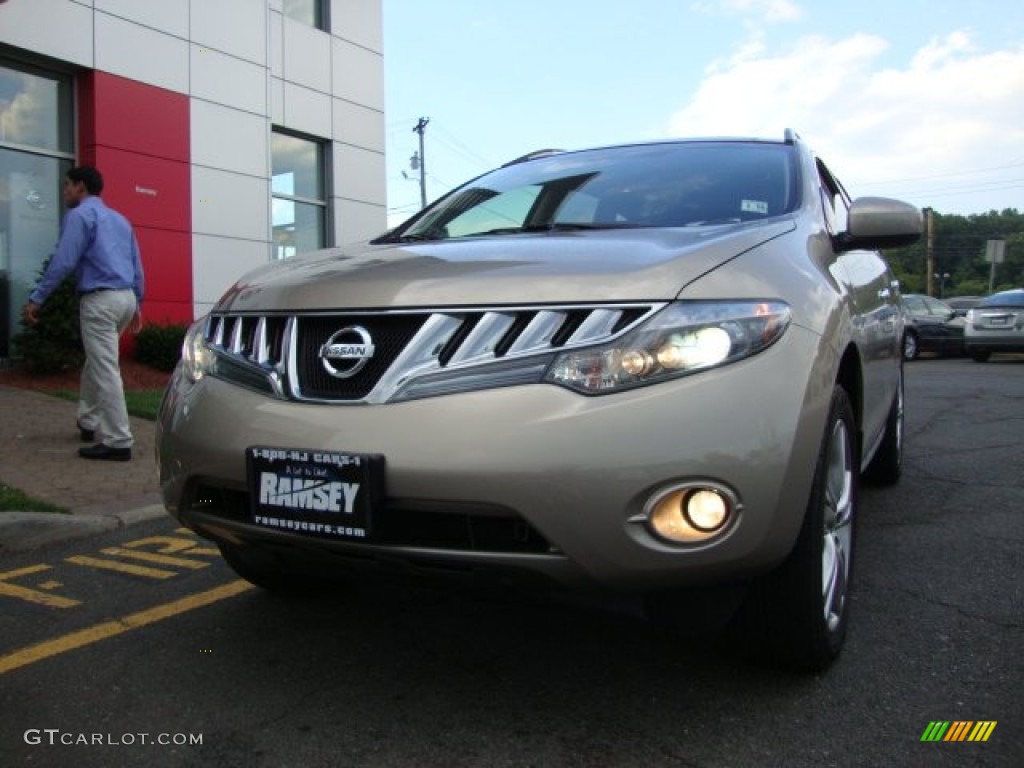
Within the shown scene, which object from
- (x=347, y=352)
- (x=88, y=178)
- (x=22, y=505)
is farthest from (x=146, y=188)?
(x=347, y=352)

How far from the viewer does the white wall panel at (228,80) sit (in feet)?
37.4

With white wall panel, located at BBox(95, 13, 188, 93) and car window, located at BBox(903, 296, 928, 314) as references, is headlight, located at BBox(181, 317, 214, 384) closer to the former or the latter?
white wall panel, located at BBox(95, 13, 188, 93)

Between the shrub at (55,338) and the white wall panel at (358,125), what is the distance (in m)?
5.83

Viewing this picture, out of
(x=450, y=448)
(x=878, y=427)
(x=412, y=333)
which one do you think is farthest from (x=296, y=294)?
(x=878, y=427)

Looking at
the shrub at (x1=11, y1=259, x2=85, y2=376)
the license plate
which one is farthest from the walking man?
the license plate

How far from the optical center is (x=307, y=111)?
1334 centimetres

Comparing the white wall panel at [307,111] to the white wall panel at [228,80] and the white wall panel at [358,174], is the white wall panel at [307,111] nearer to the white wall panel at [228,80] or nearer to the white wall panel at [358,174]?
the white wall panel at [358,174]

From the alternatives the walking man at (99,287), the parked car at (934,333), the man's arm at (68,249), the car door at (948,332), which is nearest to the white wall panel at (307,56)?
the walking man at (99,287)

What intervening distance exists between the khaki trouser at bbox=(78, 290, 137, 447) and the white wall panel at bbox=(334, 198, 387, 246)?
27.0 feet

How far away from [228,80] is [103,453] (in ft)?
24.6

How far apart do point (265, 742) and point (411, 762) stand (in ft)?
1.24

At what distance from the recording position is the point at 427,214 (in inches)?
145

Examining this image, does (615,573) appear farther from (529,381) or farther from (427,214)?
(427,214)

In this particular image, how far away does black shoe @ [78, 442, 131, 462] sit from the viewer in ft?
18.9
